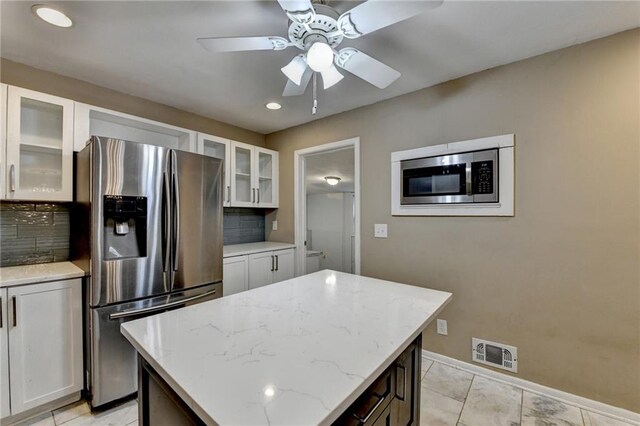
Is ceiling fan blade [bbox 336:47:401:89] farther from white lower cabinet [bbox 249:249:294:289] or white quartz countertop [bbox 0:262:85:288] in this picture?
white quartz countertop [bbox 0:262:85:288]

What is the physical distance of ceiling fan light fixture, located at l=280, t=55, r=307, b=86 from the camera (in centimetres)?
154

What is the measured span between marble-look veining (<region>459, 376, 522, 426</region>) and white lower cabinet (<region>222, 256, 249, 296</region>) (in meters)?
2.05

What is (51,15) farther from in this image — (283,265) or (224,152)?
(283,265)

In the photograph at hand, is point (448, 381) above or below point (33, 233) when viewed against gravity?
below

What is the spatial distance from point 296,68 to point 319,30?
28cm

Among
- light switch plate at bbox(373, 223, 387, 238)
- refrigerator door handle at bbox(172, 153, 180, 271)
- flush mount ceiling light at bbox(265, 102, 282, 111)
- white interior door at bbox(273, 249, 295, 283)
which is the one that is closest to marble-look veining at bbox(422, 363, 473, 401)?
light switch plate at bbox(373, 223, 387, 238)

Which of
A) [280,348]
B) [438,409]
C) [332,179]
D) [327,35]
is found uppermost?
[327,35]

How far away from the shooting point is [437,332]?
2.40 m

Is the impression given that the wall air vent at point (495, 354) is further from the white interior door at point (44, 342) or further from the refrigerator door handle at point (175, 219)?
the white interior door at point (44, 342)

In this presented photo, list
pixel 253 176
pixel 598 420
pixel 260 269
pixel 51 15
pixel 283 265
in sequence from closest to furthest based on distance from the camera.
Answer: pixel 51 15 → pixel 598 420 → pixel 260 269 → pixel 283 265 → pixel 253 176

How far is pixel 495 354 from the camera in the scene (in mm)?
2121

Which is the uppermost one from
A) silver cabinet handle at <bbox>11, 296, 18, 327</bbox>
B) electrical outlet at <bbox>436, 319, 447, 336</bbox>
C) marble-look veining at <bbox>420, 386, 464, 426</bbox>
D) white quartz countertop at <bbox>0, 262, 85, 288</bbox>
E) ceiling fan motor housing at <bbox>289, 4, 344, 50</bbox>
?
ceiling fan motor housing at <bbox>289, 4, 344, 50</bbox>

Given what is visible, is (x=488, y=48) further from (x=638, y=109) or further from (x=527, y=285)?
(x=527, y=285)

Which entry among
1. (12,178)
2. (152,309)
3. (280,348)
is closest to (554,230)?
(280,348)
